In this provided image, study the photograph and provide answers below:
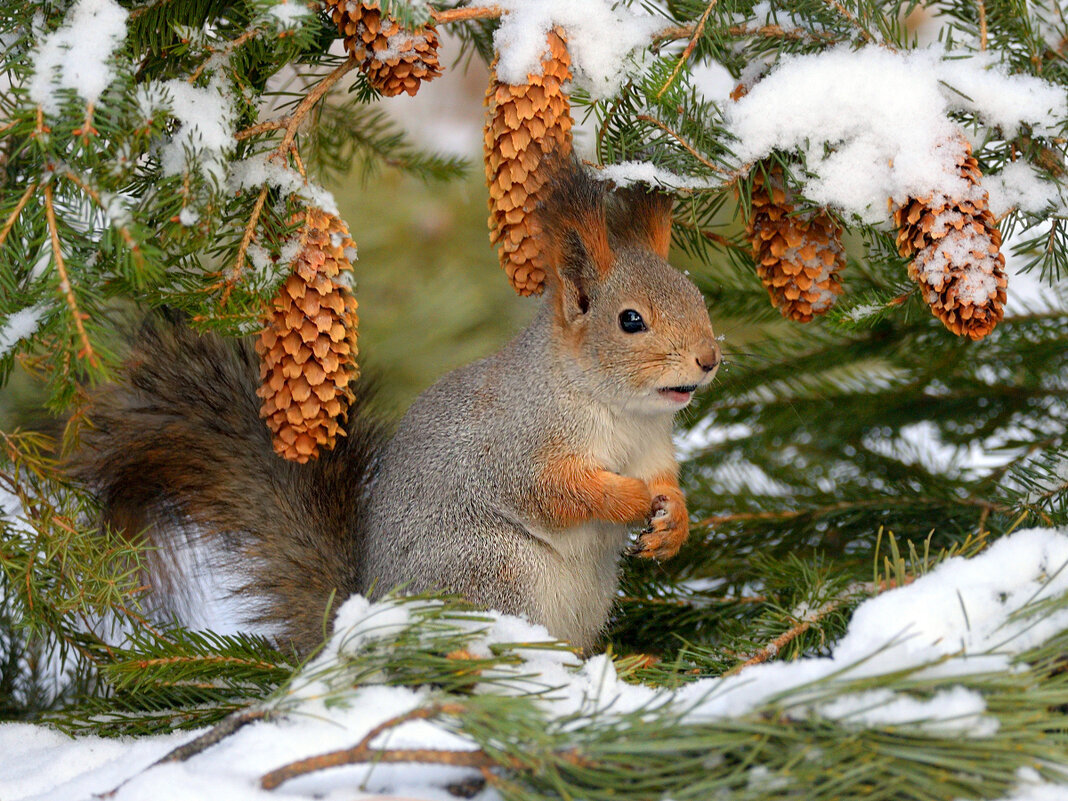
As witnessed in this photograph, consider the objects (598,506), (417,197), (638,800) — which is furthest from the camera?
(417,197)

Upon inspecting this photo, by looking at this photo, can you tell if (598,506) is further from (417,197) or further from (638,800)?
(417,197)

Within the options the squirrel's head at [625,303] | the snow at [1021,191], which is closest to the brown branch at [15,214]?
the squirrel's head at [625,303]

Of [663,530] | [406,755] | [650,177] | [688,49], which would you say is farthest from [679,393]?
[406,755]

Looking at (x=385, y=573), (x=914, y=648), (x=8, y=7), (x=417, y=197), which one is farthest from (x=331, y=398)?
(x=417, y=197)

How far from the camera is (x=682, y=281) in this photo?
42.2 inches

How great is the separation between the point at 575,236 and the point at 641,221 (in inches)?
4.0

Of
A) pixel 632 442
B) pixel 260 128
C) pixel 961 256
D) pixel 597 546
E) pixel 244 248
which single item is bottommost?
pixel 597 546

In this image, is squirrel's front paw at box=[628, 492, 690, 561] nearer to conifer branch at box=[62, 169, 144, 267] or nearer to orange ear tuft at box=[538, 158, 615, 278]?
orange ear tuft at box=[538, 158, 615, 278]

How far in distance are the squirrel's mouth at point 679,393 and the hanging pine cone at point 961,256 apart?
30cm

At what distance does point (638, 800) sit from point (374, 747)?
0.17 m

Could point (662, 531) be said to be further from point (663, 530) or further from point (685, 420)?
point (685, 420)

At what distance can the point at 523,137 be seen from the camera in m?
0.83

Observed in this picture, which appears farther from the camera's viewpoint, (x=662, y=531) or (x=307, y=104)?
(x=662, y=531)

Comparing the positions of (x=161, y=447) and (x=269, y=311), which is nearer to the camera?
(x=269, y=311)
